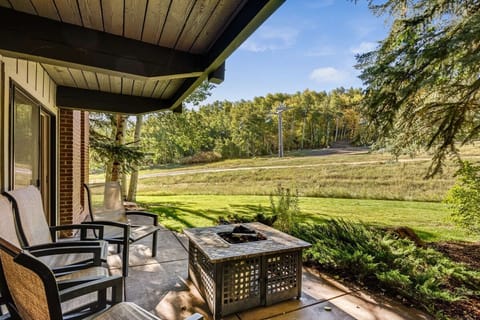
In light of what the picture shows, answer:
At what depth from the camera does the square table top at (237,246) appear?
227 cm

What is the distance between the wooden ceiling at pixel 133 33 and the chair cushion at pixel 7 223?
3.68ft

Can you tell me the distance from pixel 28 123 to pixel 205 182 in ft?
46.7

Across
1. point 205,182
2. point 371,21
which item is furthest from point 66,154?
point 205,182

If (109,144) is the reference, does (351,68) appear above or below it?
above

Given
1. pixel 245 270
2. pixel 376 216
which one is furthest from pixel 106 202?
pixel 376 216

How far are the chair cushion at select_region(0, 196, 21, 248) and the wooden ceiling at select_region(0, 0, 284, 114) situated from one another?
1122 millimetres

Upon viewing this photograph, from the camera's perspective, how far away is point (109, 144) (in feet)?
21.8

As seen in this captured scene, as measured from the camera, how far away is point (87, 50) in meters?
2.08

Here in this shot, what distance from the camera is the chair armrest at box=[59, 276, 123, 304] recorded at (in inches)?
51.9

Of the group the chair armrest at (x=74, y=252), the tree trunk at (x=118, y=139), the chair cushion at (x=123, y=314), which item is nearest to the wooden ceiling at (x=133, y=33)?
the chair armrest at (x=74, y=252)

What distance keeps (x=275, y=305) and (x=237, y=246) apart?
67cm

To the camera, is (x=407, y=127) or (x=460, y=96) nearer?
(x=460, y=96)

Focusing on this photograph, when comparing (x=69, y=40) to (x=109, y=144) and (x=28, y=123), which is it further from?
(x=109, y=144)

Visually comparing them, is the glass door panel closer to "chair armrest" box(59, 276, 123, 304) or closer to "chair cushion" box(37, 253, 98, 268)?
"chair cushion" box(37, 253, 98, 268)
